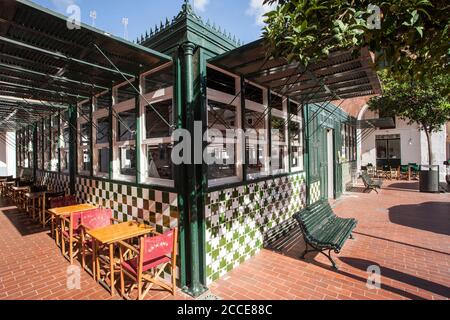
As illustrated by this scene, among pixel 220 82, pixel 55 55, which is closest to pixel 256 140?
pixel 220 82

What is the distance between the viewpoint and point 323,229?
414 cm

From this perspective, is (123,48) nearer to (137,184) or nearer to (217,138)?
(217,138)

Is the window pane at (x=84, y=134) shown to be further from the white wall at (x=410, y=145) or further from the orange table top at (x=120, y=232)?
the white wall at (x=410, y=145)

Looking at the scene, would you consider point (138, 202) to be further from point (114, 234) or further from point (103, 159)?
point (103, 159)

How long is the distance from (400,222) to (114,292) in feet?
20.2

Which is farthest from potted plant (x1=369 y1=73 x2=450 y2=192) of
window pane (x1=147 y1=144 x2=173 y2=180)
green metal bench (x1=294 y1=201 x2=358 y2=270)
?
window pane (x1=147 y1=144 x2=173 y2=180)

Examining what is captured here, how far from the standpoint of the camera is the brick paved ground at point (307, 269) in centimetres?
A: 299

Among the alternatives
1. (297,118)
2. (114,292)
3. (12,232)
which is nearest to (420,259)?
(297,118)

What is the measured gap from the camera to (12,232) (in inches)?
215

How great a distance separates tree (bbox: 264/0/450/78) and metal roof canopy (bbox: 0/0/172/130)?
6.20 ft

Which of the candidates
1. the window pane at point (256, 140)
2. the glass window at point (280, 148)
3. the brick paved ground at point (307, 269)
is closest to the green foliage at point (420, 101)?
the brick paved ground at point (307, 269)

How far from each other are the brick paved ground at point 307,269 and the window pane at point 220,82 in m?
2.77

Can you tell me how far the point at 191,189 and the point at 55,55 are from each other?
7.35ft
